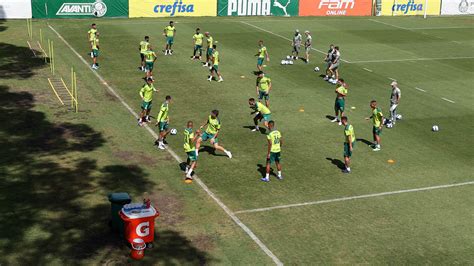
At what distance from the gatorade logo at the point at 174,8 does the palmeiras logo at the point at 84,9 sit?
15.6 feet

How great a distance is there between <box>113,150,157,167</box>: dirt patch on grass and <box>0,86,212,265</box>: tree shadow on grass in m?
0.52

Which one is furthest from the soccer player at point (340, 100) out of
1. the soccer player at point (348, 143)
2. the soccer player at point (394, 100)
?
the soccer player at point (348, 143)

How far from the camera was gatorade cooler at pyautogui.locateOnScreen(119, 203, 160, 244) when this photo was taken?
46.4ft

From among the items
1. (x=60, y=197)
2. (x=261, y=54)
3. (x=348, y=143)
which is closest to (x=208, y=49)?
(x=261, y=54)

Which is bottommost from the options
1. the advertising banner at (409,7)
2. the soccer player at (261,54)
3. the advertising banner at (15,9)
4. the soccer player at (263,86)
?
the soccer player at (263,86)

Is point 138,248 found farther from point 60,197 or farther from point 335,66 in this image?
point 335,66

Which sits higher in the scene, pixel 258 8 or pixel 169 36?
pixel 258 8

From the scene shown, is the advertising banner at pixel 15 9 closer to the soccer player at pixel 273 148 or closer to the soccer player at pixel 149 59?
the soccer player at pixel 149 59

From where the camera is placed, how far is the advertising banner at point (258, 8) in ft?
178

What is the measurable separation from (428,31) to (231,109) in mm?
31934

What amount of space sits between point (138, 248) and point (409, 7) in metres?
53.9

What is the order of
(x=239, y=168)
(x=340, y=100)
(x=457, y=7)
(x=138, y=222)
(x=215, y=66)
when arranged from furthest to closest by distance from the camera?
(x=457, y=7), (x=215, y=66), (x=340, y=100), (x=239, y=168), (x=138, y=222)

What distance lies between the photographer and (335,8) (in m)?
58.1

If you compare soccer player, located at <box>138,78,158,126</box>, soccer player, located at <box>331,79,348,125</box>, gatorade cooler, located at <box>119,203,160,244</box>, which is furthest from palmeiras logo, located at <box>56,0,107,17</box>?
gatorade cooler, located at <box>119,203,160,244</box>
